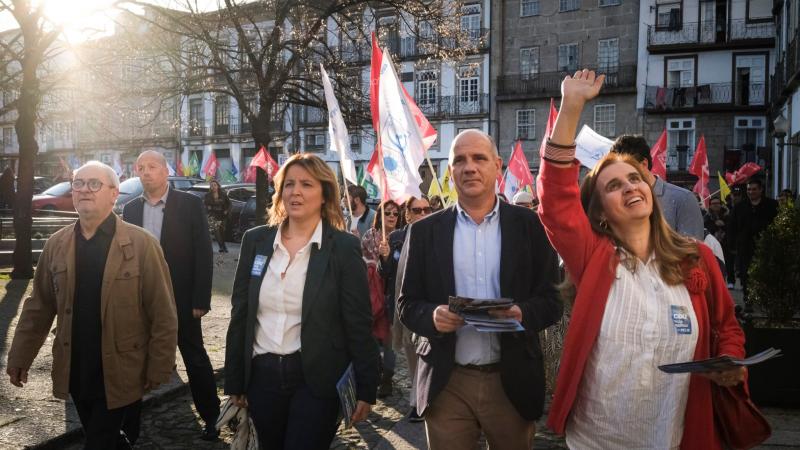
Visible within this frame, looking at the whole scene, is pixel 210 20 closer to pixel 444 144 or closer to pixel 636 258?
pixel 636 258

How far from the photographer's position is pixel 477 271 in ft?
9.37

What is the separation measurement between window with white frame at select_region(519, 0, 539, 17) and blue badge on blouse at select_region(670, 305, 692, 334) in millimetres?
37077

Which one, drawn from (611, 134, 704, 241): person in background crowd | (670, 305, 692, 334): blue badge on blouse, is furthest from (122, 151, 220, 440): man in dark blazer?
(670, 305, 692, 334): blue badge on blouse

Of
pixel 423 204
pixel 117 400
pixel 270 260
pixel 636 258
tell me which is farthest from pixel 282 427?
pixel 423 204

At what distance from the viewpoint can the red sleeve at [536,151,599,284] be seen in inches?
93.0

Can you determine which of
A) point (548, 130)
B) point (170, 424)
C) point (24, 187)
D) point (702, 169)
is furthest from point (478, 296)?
point (702, 169)

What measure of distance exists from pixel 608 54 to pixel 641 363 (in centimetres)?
3602

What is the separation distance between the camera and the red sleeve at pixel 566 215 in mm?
2363

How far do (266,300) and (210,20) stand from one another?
38.9 feet

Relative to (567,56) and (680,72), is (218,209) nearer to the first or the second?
(567,56)

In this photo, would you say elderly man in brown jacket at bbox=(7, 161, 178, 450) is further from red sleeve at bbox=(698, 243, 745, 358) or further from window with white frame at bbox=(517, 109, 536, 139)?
window with white frame at bbox=(517, 109, 536, 139)

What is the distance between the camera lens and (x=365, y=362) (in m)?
3.07

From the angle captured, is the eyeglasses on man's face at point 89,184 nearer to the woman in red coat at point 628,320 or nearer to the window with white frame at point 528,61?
the woman in red coat at point 628,320

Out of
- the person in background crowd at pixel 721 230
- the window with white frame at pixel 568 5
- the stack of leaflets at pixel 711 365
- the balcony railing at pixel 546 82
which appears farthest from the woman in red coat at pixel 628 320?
the window with white frame at pixel 568 5
